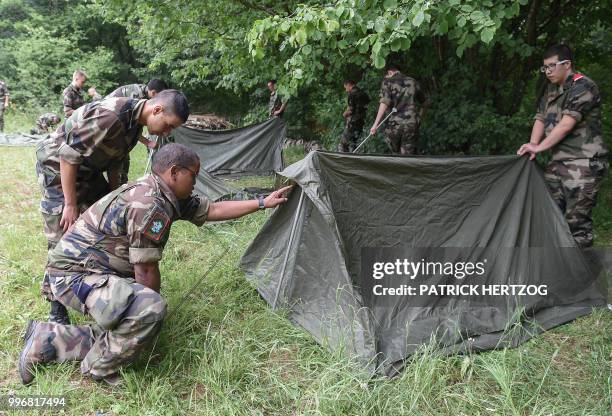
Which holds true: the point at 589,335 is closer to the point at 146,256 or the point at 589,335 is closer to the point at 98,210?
the point at 146,256

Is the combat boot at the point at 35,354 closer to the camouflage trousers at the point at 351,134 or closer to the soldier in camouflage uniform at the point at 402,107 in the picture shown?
the soldier in camouflage uniform at the point at 402,107

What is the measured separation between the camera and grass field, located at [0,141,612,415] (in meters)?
2.07

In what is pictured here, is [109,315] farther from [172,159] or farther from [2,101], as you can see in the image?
[2,101]

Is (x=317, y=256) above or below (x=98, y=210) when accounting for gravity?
below

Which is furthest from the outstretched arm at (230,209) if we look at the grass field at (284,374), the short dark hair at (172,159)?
the grass field at (284,374)

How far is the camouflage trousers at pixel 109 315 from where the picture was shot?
6.88 feet

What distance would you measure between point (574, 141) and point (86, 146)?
309 centimetres

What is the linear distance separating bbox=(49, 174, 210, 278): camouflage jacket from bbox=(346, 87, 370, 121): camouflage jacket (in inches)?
199

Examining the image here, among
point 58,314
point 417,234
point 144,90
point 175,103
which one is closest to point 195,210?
point 175,103

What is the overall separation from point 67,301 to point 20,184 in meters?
4.67

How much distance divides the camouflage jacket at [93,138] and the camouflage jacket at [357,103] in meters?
4.71

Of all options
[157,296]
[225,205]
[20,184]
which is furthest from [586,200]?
[20,184]

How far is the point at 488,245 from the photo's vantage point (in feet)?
9.38

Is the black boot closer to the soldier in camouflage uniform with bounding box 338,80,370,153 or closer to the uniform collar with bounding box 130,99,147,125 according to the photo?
the uniform collar with bounding box 130,99,147,125
